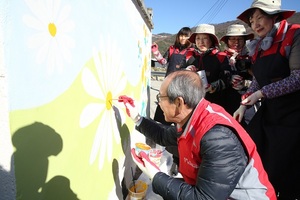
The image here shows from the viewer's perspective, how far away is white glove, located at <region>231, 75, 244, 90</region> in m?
2.77

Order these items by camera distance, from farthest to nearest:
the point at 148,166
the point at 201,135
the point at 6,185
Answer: the point at 148,166
the point at 201,135
the point at 6,185

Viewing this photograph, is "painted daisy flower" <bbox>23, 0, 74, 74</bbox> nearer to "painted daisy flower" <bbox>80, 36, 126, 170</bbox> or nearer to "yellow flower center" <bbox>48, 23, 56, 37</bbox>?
"yellow flower center" <bbox>48, 23, 56, 37</bbox>

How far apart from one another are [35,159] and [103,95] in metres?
0.80

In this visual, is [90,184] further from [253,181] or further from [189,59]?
[189,59]

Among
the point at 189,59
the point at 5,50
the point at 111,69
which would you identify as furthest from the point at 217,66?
the point at 5,50

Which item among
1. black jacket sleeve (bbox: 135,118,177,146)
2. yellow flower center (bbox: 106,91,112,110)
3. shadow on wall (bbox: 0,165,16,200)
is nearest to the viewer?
shadow on wall (bbox: 0,165,16,200)

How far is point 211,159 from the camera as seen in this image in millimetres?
1161

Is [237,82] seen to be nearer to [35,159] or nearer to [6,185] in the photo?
[35,159]

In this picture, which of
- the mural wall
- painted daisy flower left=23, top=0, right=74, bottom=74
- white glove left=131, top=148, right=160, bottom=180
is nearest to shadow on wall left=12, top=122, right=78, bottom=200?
the mural wall

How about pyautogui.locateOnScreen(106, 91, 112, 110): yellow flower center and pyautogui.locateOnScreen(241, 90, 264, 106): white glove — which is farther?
pyautogui.locateOnScreen(241, 90, 264, 106): white glove

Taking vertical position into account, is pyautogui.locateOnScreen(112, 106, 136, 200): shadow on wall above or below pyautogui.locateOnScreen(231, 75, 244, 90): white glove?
below

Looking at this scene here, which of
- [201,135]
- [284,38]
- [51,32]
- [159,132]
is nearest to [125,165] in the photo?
[159,132]

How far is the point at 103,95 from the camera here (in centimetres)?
164

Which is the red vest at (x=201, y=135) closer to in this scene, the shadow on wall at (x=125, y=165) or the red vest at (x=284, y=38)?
the shadow on wall at (x=125, y=165)
